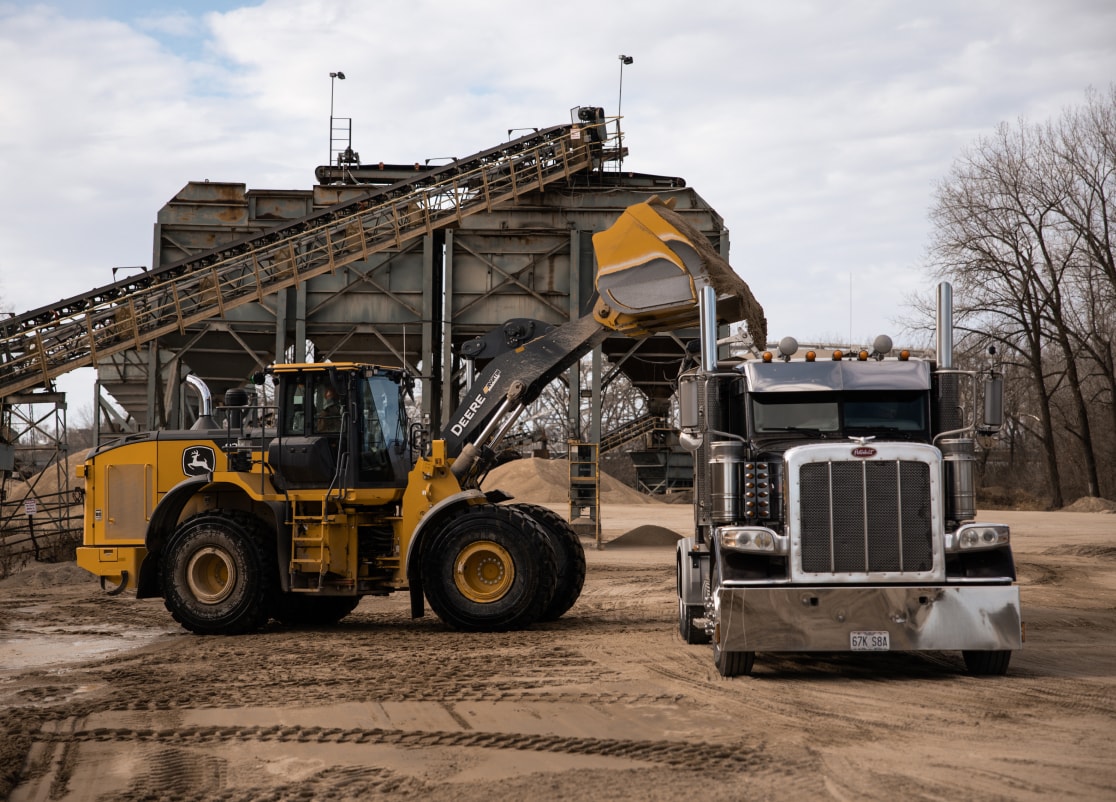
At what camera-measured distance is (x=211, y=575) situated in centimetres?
1426

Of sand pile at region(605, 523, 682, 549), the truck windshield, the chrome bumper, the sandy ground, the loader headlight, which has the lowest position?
the sandy ground

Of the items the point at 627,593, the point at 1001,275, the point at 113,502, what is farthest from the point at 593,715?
the point at 1001,275

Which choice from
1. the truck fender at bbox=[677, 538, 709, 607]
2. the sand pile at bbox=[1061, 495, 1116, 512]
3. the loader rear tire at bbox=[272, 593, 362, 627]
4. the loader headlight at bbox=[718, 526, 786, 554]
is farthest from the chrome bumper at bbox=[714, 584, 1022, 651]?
the sand pile at bbox=[1061, 495, 1116, 512]

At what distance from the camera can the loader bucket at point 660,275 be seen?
42.7 feet

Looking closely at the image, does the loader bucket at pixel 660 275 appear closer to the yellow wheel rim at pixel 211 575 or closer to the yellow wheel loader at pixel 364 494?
the yellow wheel loader at pixel 364 494

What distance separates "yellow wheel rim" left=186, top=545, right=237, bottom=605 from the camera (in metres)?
14.0

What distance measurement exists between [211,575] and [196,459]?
1461 mm

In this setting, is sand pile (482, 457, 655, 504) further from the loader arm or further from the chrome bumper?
the chrome bumper

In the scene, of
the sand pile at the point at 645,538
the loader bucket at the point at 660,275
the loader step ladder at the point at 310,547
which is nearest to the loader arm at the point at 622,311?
the loader bucket at the point at 660,275

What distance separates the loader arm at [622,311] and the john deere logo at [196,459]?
2.86 m

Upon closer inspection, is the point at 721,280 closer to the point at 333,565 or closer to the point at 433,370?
the point at 333,565

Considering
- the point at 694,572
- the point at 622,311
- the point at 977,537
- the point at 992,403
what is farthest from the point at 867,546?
the point at 622,311

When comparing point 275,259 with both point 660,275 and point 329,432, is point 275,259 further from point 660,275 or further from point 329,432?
point 660,275

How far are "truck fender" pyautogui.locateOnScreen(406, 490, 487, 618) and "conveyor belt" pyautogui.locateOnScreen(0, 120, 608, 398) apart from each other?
672 inches
